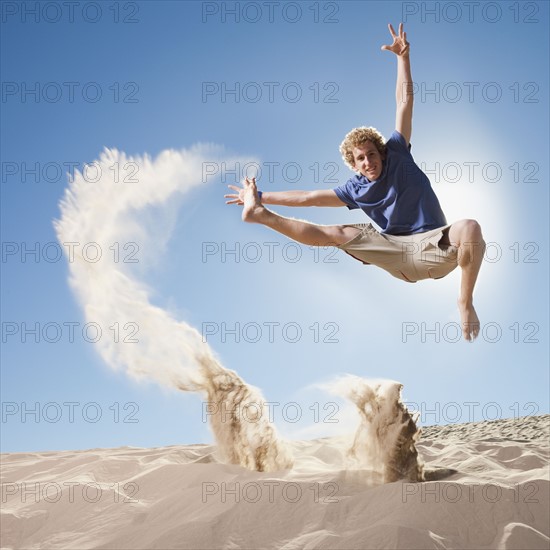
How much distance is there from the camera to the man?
4.47m

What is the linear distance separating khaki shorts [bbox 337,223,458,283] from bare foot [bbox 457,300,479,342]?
1.04ft

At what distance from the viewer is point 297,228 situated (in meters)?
4.62

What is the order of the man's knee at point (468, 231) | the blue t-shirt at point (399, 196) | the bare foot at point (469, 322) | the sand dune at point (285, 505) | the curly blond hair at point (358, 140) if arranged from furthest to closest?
1. the sand dune at point (285, 505)
2. the curly blond hair at point (358, 140)
3. the blue t-shirt at point (399, 196)
4. the bare foot at point (469, 322)
5. the man's knee at point (468, 231)

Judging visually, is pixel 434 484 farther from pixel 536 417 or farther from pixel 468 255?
pixel 536 417

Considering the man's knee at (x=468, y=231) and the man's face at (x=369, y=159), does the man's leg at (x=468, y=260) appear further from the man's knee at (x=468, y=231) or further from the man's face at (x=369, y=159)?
the man's face at (x=369, y=159)

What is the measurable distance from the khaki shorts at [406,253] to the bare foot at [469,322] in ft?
1.04

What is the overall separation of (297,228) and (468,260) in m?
1.23

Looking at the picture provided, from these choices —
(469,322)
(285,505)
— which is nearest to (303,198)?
(469,322)

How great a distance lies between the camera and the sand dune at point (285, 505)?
Result: 516 cm

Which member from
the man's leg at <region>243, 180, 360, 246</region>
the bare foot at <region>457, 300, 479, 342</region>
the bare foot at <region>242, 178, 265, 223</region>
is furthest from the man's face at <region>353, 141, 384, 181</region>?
the bare foot at <region>457, 300, 479, 342</region>

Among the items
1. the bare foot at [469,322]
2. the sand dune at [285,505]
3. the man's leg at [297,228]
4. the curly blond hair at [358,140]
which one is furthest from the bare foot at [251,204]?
the sand dune at [285,505]

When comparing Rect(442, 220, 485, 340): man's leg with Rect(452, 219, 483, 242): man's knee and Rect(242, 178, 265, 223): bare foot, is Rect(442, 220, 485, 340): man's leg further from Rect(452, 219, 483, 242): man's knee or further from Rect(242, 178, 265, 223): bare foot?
Rect(242, 178, 265, 223): bare foot

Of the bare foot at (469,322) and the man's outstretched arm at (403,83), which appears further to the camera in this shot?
the man's outstretched arm at (403,83)

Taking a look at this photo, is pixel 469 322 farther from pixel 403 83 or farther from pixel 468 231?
Answer: pixel 403 83
